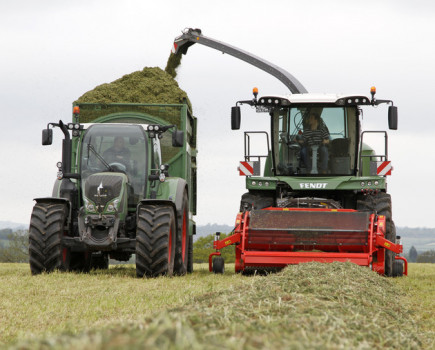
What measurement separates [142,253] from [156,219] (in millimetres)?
481

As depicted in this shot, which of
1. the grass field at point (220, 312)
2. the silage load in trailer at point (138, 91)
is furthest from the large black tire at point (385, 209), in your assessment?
the silage load in trailer at point (138, 91)

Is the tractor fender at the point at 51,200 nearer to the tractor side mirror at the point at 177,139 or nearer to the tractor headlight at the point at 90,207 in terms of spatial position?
the tractor headlight at the point at 90,207

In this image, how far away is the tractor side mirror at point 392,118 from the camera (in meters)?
11.9

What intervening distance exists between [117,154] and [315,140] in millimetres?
3563

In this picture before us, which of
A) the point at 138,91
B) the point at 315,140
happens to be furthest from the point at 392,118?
the point at 138,91

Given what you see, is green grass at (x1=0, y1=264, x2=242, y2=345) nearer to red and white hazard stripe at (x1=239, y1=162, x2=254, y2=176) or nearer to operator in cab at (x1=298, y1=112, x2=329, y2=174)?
red and white hazard stripe at (x1=239, y1=162, x2=254, y2=176)

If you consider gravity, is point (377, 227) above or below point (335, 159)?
below

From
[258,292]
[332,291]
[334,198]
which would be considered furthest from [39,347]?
[334,198]

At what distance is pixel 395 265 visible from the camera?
11516 mm

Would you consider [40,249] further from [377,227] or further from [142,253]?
[377,227]

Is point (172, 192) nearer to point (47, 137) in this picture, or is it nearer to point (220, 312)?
point (47, 137)

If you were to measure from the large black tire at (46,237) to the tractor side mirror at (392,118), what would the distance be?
211 inches

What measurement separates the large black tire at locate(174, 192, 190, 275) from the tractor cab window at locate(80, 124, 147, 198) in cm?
72

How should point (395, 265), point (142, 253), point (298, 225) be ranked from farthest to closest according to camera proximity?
point (395, 265) → point (298, 225) → point (142, 253)
